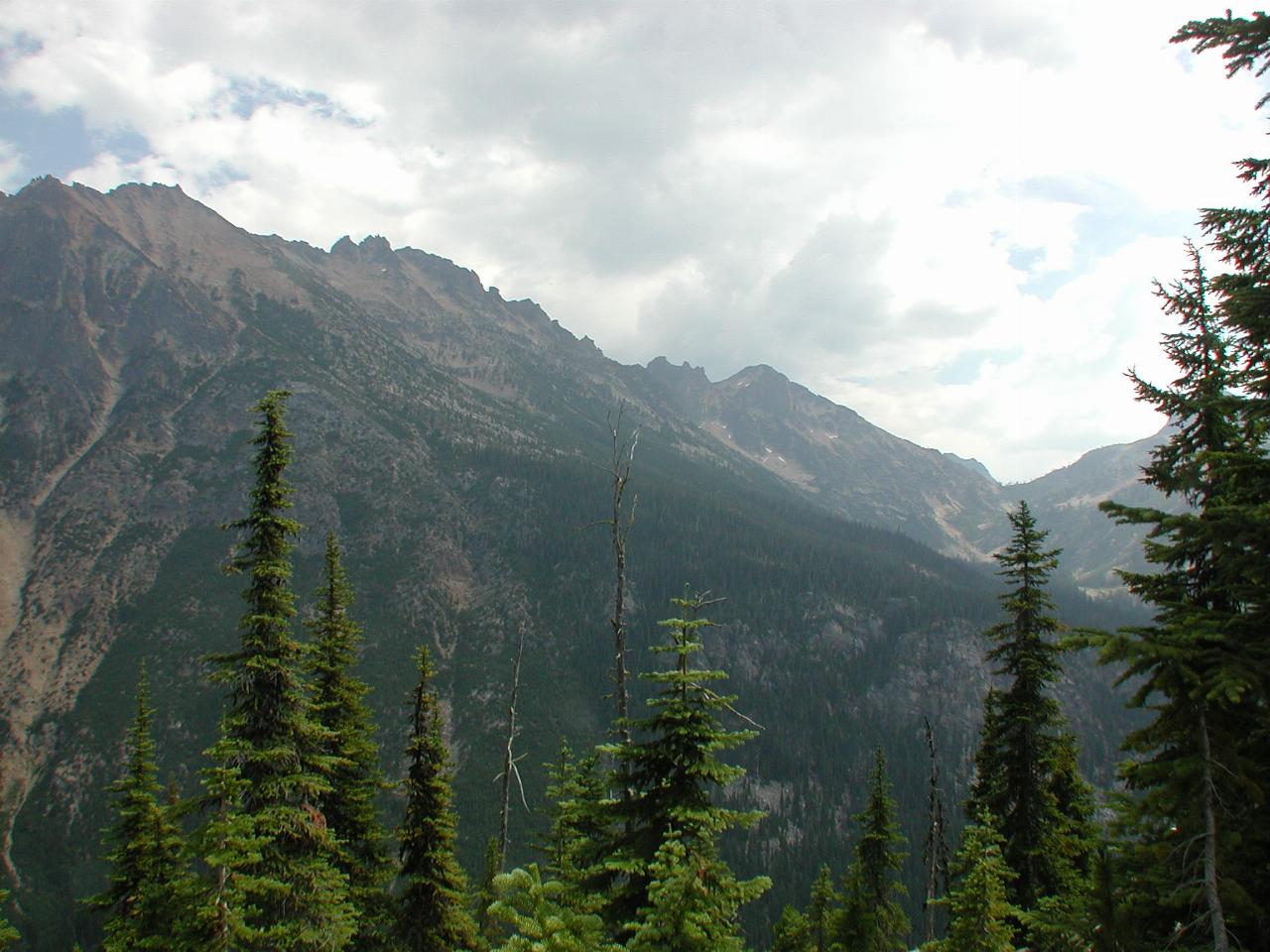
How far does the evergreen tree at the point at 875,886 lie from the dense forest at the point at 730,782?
0.11 m

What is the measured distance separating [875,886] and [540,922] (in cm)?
2769

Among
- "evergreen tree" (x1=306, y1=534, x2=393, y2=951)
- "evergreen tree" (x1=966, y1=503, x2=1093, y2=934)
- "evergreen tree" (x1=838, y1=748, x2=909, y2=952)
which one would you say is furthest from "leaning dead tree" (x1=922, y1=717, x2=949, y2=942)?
"evergreen tree" (x1=306, y1=534, x2=393, y2=951)

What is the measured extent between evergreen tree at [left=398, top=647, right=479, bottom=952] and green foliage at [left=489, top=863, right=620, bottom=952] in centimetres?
1468

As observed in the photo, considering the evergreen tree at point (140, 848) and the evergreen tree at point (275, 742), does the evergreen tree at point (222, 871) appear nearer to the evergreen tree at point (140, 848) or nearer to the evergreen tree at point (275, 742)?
the evergreen tree at point (275, 742)

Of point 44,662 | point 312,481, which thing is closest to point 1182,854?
point 44,662

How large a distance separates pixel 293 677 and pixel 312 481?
197m

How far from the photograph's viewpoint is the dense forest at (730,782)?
8.09m

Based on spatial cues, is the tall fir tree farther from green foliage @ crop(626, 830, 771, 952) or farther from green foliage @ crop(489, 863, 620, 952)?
green foliage @ crop(489, 863, 620, 952)

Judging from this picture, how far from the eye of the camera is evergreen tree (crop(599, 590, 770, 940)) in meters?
9.95

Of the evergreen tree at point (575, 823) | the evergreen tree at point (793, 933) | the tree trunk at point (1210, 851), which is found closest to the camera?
the tree trunk at point (1210, 851)

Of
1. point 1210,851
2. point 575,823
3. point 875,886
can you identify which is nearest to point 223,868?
point 575,823

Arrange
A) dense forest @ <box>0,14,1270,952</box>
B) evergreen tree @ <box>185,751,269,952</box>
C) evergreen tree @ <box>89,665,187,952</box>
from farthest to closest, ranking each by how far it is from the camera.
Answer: evergreen tree @ <box>89,665,187,952</box>, evergreen tree @ <box>185,751,269,952</box>, dense forest @ <box>0,14,1270,952</box>

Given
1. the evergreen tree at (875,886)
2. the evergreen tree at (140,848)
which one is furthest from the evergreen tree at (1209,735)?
the evergreen tree at (140,848)

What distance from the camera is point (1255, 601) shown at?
826 cm
